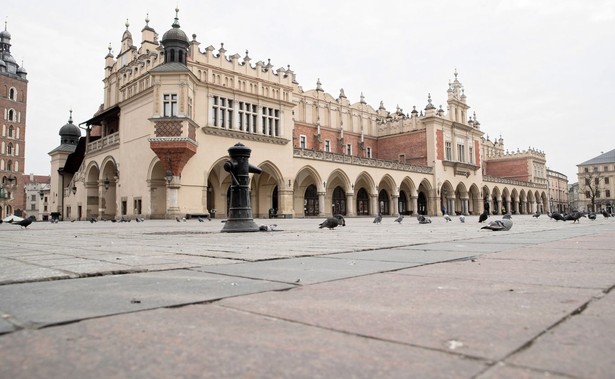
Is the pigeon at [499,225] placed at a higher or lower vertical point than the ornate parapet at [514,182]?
lower

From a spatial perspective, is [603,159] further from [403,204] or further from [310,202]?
[310,202]

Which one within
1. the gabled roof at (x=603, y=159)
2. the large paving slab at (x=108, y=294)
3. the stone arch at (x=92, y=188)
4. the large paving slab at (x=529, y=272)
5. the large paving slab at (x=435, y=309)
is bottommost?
the large paving slab at (x=529, y=272)

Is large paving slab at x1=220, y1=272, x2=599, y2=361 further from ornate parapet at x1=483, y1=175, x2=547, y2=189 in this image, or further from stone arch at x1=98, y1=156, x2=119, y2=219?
ornate parapet at x1=483, y1=175, x2=547, y2=189

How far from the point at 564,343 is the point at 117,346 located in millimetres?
1485

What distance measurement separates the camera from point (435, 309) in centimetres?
199

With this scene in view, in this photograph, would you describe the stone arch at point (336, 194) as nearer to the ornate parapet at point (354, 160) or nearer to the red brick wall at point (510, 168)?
the ornate parapet at point (354, 160)

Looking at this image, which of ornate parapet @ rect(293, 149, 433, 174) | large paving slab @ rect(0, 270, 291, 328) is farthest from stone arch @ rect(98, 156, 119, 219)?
large paving slab @ rect(0, 270, 291, 328)

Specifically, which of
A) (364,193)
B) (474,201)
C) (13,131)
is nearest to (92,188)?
(364,193)

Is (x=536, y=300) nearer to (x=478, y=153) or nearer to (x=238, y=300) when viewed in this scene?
(x=238, y=300)

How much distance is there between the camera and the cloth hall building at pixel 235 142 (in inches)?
1113

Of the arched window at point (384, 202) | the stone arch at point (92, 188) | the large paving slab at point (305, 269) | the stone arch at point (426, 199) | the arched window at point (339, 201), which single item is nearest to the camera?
the large paving slab at point (305, 269)

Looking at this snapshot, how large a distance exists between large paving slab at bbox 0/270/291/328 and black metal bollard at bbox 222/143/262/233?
6.85 meters

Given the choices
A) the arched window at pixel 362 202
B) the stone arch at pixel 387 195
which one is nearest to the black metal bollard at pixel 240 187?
the stone arch at pixel 387 195

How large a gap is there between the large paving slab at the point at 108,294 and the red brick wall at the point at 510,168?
251 feet
